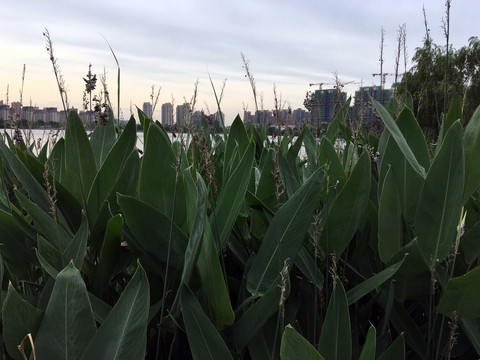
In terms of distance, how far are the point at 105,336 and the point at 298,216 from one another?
34 cm

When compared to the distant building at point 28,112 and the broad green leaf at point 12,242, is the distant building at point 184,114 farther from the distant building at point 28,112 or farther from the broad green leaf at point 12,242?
the distant building at point 28,112

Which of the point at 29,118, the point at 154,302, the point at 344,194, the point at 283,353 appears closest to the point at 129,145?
the point at 154,302

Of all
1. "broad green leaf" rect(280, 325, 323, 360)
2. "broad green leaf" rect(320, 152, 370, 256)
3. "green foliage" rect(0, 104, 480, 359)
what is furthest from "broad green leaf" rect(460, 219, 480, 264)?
"broad green leaf" rect(280, 325, 323, 360)

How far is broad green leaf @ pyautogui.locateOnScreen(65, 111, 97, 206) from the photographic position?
0.88 metres

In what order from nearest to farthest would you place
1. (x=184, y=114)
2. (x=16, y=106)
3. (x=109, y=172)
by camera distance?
(x=109, y=172), (x=184, y=114), (x=16, y=106)

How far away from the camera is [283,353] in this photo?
534mm

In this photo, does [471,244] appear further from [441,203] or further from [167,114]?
[167,114]

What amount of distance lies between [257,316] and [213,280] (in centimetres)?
9

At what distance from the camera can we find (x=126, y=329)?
576mm

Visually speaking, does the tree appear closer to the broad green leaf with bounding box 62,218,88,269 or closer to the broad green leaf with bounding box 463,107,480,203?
the broad green leaf with bounding box 463,107,480,203

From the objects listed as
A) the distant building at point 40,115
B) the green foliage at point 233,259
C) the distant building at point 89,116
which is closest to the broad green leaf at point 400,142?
the green foliage at point 233,259

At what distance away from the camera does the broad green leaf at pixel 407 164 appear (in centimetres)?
86

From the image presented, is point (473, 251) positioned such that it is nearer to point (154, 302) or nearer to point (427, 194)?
point (427, 194)

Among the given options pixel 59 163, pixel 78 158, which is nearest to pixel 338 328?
pixel 78 158
